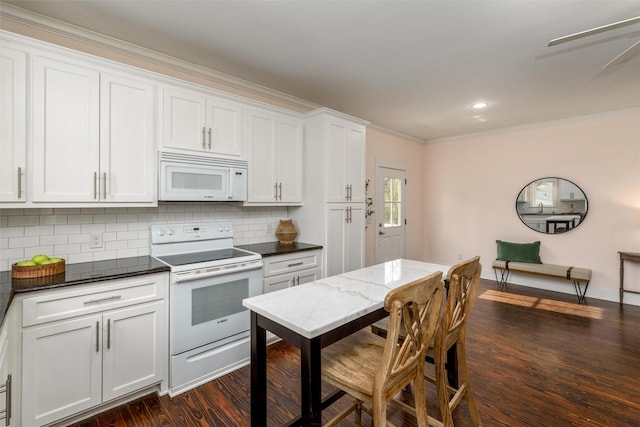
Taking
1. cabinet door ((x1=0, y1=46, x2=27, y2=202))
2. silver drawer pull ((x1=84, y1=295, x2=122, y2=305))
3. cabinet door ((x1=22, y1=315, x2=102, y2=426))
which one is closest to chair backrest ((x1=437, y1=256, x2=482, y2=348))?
silver drawer pull ((x1=84, y1=295, x2=122, y2=305))

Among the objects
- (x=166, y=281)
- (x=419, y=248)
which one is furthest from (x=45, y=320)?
(x=419, y=248)

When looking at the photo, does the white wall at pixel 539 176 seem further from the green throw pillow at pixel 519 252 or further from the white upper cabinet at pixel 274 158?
the white upper cabinet at pixel 274 158

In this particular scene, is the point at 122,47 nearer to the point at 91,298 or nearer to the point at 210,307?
the point at 91,298

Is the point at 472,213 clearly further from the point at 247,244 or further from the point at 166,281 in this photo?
the point at 166,281

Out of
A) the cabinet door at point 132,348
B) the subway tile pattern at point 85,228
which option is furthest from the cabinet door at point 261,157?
the cabinet door at point 132,348

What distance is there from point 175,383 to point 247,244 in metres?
1.47

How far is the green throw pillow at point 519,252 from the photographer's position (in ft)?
15.6

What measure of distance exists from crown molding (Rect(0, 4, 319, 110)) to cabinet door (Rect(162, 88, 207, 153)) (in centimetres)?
46

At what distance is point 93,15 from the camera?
2137 millimetres

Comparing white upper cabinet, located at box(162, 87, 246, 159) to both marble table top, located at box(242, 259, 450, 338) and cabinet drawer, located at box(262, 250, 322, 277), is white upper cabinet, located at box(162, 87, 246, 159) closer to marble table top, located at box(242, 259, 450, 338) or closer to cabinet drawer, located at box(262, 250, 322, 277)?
cabinet drawer, located at box(262, 250, 322, 277)

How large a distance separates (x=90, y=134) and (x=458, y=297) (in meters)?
2.65

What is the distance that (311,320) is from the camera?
129 centimetres

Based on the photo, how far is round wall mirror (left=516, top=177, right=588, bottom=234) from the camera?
14.9 feet

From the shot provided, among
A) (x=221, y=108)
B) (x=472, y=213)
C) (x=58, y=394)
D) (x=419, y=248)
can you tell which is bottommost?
(x=58, y=394)
